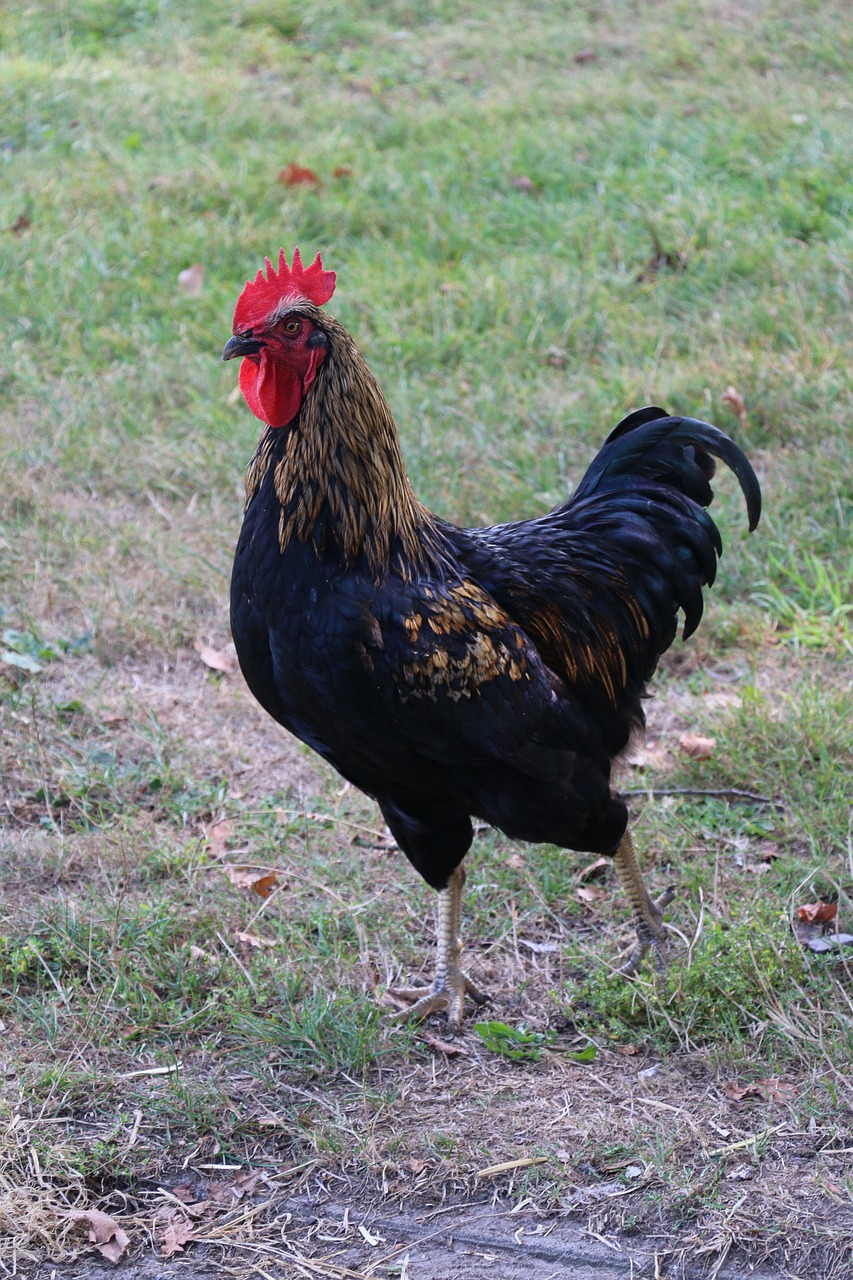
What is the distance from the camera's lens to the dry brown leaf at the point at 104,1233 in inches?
111

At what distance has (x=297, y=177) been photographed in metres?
7.87

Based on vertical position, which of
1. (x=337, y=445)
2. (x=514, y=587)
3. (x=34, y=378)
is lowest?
(x=34, y=378)

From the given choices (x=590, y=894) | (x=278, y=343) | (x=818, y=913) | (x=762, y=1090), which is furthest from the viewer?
(x=590, y=894)

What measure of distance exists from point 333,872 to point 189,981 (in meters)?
0.64

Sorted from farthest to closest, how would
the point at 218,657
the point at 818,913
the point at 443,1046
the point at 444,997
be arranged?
the point at 218,657 < the point at 818,913 < the point at 444,997 < the point at 443,1046

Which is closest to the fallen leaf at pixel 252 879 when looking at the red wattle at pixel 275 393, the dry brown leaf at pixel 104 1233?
the dry brown leaf at pixel 104 1233

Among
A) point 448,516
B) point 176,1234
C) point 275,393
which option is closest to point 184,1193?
point 176,1234

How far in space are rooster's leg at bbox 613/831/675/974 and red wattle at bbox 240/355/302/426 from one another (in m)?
1.52

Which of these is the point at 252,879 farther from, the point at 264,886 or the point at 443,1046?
the point at 443,1046

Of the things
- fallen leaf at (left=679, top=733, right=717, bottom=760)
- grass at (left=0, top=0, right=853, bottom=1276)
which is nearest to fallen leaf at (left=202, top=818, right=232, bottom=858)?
grass at (left=0, top=0, right=853, bottom=1276)

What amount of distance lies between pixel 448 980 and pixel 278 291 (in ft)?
6.34

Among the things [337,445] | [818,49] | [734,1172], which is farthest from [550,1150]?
[818,49]

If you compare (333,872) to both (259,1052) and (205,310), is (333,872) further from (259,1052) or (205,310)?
(205,310)

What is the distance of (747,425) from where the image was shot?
575 cm
